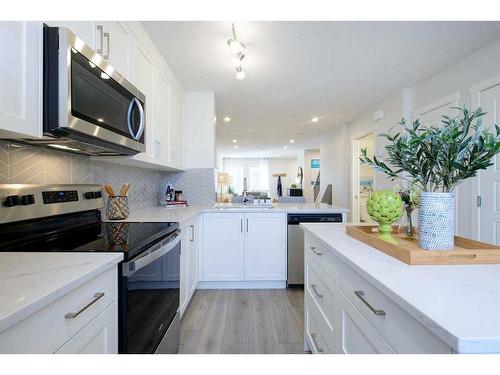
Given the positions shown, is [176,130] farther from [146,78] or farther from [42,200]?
[42,200]

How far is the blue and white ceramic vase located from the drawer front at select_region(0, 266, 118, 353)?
1.12 m

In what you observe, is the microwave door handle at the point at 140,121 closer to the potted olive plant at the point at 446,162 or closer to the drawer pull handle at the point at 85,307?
the drawer pull handle at the point at 85,307

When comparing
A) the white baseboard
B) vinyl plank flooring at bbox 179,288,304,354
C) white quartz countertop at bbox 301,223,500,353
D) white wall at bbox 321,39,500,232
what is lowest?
vinyl plank flooring at bbox 179,288,304,354

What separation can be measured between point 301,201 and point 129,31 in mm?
2866

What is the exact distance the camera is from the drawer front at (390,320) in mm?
560

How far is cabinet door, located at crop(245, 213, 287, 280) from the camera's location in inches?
110

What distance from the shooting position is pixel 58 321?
2.24ft

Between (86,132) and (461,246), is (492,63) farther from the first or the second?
(86,132)

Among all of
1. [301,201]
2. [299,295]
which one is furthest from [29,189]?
[301,201]

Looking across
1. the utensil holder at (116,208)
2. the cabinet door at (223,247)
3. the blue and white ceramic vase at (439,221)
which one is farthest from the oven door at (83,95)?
the cabinet door at (223,247)

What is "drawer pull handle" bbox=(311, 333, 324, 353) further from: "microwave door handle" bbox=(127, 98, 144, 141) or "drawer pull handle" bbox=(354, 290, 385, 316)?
"microwave door handle" bbox=(127, 98, 144, 141)

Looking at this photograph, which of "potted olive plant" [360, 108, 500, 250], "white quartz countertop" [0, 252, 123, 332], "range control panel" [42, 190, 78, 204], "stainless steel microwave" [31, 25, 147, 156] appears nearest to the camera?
"white quartz countertop" [0, 252, 123, 332]

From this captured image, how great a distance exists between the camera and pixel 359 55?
2439mm

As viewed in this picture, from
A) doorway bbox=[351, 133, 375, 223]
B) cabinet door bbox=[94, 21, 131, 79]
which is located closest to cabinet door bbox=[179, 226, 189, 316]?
cabinet door bbox=[94, 21, 131, 79]
